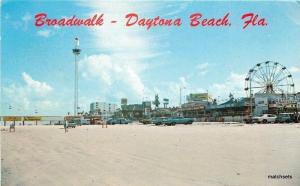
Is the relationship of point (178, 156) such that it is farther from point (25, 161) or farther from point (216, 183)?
point (25, 161)

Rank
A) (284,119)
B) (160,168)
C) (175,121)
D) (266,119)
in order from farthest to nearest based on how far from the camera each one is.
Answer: (175,121) < (266,119) < (284,119) < (160,168)

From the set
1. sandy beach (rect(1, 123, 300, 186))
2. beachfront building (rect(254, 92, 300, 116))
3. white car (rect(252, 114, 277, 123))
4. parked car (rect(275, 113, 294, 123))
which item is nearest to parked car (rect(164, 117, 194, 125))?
white car (rect(252, 114, 277, 123))

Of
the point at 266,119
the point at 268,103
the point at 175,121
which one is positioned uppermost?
the point at 268,103

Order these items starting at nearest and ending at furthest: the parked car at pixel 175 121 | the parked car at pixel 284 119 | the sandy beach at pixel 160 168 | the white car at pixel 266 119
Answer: the sandy beach at pixel 160 168 < the parked car at pixel 284 119 < the white car at pixel 266 119 < the parked car at pixel 175 121

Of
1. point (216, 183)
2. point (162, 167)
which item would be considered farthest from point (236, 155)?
point (216, 183)

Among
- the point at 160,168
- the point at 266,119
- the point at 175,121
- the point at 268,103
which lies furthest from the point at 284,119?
the point at 160,168

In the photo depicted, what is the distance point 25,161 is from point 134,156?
140 inches

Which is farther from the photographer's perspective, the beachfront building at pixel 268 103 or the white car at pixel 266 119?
the beachfront building at pixel 268 103

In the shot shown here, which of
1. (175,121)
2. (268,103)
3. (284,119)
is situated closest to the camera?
(284,119)

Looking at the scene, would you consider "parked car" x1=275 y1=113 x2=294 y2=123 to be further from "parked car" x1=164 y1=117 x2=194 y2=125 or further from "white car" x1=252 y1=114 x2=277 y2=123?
"parked car" x1=164 y1=117 x2=194 y2=125

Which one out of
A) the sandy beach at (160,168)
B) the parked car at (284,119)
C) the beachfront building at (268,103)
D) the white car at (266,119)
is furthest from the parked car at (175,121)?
the sandy beach at (160,168)

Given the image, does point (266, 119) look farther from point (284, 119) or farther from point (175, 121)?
point (175, 121)

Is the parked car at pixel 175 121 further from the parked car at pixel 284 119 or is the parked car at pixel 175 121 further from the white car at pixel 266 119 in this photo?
the parked car at pixel 284 119

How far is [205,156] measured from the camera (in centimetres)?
1195
